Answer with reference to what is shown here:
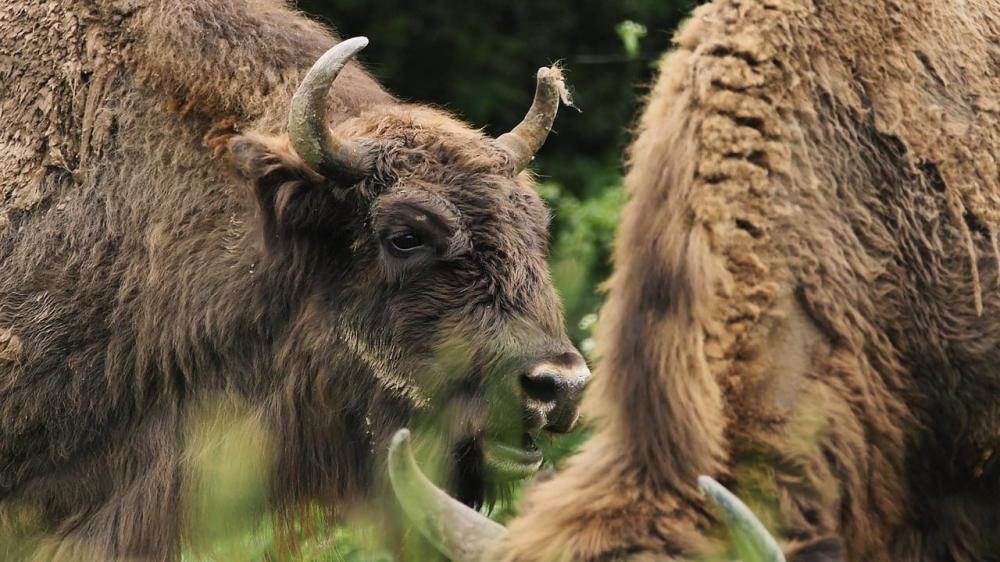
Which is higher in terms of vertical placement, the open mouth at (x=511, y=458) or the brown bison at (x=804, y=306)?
the brown bison at (x=804, y=306)

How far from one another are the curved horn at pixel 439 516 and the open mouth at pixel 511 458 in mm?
1292

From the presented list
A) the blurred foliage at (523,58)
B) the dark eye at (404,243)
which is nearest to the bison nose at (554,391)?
the dark eye at (404,243)

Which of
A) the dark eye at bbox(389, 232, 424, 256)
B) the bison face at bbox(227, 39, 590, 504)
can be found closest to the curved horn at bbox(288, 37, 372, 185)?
the bison face at bbox(227, 39, 590, 504)

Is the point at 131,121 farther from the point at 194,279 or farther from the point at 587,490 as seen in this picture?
the point at 587,490

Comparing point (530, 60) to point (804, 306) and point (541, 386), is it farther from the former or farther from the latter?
point (804, 306)

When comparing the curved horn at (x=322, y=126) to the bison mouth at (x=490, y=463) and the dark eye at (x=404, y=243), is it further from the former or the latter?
the bison mouth at (x=490, y=463)

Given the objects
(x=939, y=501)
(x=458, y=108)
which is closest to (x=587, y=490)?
(x=939, y=501)

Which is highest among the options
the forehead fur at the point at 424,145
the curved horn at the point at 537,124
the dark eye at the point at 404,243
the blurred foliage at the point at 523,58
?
the forehead fur at the point at 424,145

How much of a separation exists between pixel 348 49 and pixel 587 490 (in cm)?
190

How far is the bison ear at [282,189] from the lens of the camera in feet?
14.6

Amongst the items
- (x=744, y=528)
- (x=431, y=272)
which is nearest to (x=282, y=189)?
(x=431, y=272)

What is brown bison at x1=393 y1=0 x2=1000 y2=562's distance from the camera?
293 cm

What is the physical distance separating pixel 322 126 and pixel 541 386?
1016 mm

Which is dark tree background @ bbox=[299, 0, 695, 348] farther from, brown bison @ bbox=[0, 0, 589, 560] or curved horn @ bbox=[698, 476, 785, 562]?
curved horn @ bbox=[698, 476, 785, 562]
